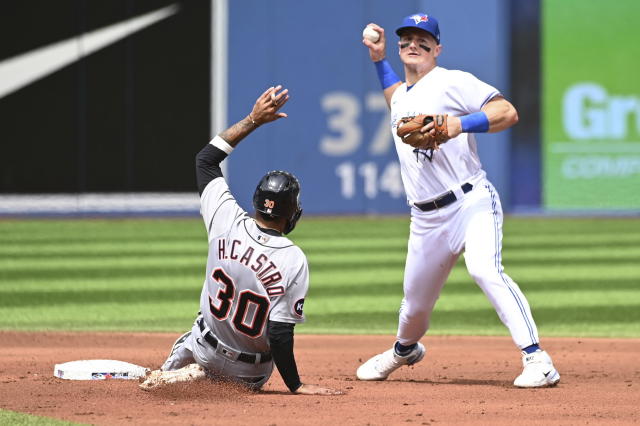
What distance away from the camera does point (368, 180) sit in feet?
64.2

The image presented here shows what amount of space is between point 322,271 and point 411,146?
6.37 meters

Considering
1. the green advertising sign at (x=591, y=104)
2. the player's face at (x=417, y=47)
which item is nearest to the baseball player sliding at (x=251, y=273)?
the player's face at (x=417, y=47)

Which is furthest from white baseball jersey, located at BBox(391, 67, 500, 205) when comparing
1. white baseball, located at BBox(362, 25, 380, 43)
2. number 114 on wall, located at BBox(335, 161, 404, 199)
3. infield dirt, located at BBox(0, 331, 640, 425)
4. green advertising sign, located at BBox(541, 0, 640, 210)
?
green advertising sign, located at BBox(541, 0, 640, 210)

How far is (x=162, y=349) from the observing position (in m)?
7.42

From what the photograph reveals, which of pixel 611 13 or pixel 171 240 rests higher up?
pixel 611 13

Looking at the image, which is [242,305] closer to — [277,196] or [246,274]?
[246,274]

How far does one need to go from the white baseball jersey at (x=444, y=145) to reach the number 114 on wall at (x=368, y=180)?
1359 cm

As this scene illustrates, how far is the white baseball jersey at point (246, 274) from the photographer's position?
5082mm

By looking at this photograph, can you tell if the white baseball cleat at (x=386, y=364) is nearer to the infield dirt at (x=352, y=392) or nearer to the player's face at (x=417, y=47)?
the infield dirt at (x=352, y=392)

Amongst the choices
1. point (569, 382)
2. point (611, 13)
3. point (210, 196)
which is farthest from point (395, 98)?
point (611, 13)

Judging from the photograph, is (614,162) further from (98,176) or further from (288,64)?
(98,176)

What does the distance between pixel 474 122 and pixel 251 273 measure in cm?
132

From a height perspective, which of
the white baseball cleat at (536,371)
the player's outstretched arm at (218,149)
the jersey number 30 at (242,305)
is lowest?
the white baseball cleat at (536,371)

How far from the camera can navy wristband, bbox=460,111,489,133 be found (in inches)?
218
